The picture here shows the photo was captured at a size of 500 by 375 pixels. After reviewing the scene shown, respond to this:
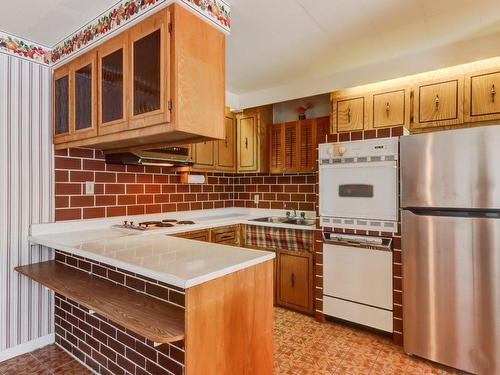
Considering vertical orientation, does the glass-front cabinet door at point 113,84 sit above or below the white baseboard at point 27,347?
above

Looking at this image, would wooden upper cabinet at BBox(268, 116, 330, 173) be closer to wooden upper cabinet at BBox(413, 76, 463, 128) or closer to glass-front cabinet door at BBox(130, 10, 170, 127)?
wooden upper cabinet at BBox(413, 76, 463, 128)

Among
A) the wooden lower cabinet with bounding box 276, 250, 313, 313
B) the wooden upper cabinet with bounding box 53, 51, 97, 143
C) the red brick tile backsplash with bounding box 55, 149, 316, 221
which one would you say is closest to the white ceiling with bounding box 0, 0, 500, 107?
the wooden upper cabinet with bounding box 53, 51, 97, 143

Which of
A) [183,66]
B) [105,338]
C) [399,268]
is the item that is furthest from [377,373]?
[183,66]

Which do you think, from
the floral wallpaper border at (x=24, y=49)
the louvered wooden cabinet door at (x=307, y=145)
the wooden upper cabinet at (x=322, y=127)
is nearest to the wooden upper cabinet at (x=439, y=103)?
the wooden upper cabinet at (x=322, y=127)

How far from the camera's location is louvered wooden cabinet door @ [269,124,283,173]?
3613 millimetres

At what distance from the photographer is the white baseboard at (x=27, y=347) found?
2213mm

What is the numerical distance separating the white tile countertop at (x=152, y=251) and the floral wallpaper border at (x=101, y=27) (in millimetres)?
1335

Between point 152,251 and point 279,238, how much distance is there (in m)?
1.66

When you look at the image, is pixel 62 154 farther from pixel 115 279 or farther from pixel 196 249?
pixel 196 249

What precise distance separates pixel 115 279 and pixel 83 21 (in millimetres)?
1709

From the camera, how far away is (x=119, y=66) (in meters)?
1.88

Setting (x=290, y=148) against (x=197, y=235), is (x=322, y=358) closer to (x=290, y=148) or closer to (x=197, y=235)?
(x=197, y=235)

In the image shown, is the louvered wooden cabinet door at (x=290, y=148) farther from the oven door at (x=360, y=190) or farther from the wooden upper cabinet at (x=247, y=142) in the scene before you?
the oven door at (x=360, y=190)

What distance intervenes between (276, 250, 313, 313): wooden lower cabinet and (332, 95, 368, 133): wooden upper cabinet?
4.32 feet
